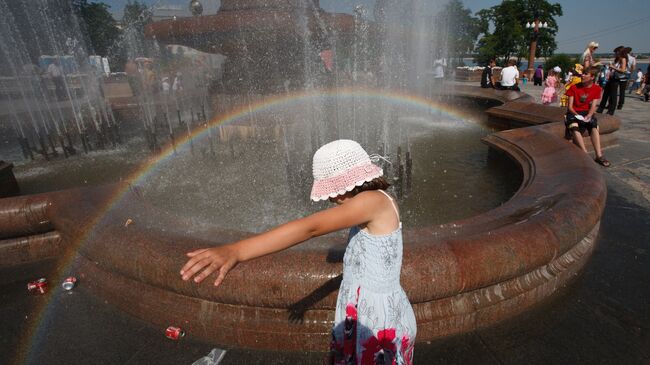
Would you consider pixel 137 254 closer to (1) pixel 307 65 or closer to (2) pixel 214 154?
(2) pixel 214 154

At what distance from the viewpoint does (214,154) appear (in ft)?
29.2

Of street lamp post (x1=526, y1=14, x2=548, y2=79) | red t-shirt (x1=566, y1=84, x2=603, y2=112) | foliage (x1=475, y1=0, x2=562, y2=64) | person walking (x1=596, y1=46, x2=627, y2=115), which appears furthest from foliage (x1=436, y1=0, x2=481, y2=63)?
red t-shirt (x1=566, y1=84, x2=603, y2=112)

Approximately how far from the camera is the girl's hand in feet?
4.89

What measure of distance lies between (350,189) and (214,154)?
7.91 m

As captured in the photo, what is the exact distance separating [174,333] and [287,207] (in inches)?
114

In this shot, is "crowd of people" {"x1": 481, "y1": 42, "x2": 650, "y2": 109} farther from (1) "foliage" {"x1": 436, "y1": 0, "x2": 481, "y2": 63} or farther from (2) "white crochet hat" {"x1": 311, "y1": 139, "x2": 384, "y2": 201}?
(1) "foliage" {"x1": 436, "y1": 0, "x2": 481, "y2": 63}

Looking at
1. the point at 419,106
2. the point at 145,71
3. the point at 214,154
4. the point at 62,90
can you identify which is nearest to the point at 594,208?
the point at 214,154

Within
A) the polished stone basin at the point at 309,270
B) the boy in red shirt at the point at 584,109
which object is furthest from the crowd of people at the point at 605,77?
the polished stone basin at the point at 309,270

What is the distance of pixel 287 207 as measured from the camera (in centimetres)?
559

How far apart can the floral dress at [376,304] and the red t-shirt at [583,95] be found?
653cm

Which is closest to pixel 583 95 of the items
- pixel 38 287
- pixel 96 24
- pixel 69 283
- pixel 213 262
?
pixel 213 262

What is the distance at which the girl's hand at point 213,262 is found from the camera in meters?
1.49

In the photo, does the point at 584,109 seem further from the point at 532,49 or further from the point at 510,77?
the point at 532,49

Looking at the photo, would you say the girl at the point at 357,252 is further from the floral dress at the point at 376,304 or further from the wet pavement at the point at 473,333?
the wet pavement at the point at 473,333
